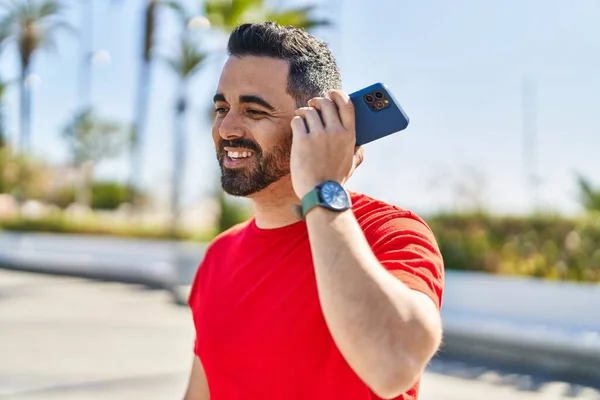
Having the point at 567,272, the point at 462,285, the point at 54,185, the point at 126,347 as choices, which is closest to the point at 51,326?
the point at 126,347

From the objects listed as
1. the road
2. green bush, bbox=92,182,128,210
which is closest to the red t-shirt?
the road

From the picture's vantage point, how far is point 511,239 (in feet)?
47.8

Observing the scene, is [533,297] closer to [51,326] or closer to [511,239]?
[511,239]

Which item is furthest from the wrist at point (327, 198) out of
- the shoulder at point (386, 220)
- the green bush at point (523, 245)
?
the green bush at point (523, 245)

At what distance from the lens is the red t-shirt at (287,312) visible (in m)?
1.65

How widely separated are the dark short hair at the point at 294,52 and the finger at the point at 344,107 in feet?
0.91

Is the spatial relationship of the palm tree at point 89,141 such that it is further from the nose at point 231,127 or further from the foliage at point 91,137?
the nose at point 231,127

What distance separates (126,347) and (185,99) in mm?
19699

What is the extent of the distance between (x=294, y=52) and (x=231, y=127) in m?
0.23

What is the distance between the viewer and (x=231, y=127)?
1844 mm

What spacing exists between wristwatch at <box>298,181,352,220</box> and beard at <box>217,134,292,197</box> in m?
0.36

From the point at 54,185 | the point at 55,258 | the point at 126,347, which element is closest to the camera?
the point at 126,347

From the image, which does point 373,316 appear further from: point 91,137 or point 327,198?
point 91,137

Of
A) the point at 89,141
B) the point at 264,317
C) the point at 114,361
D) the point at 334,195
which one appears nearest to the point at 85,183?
the point at 89,141
